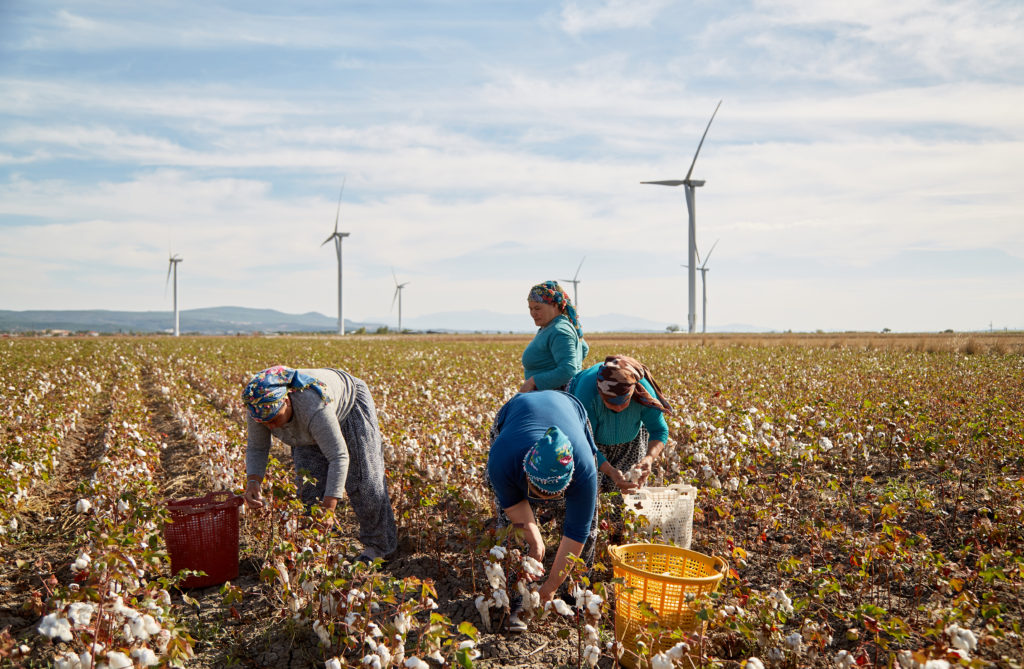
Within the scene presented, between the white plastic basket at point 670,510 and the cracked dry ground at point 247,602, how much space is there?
2.66ft

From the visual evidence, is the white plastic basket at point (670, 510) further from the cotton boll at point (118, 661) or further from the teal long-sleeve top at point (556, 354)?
the cotton boll at point (118, 661)

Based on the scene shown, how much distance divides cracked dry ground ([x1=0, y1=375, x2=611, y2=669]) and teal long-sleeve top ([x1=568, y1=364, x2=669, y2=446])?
3.77 feet

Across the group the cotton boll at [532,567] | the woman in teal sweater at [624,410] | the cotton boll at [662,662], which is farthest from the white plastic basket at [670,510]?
the cotton boll at [662,662]

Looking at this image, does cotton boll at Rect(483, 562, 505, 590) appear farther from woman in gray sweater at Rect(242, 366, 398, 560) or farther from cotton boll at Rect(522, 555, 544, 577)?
woman in gray sweater at Rect(242, 366, 398, 560)

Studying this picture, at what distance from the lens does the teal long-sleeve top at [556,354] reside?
15.8 ft

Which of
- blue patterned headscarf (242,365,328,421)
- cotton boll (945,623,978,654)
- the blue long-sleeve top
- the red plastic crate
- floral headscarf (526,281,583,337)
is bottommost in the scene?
the red plastic crate

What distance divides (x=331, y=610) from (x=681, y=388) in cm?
826

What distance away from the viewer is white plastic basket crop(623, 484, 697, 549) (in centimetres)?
380

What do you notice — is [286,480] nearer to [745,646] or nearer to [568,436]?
[568,436]

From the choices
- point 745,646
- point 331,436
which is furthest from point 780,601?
point 331,436

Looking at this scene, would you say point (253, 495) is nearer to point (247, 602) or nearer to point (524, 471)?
point (247, 602)

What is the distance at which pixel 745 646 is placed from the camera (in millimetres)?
3230

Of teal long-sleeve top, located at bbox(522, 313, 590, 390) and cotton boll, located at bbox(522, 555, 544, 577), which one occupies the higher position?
teal long-sleeve top, located at bbox(522, 313, 590, 390)

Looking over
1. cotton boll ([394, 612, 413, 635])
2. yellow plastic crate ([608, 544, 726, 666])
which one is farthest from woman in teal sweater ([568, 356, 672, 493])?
cotton boll ([394, 612, 413, 635])
